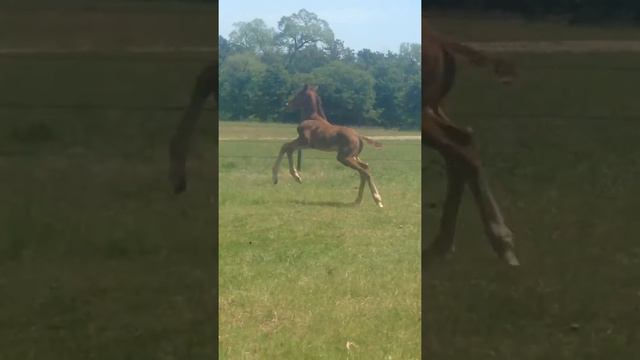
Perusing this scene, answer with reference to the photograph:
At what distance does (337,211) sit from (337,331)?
4.18ft

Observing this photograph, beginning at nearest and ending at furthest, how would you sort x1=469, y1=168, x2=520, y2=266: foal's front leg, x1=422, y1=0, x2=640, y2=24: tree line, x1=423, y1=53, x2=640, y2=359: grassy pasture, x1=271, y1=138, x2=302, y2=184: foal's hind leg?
x1=423, y1=53, x2=640, y2=359: grassy pasture < x1=469, y1=168, x2=520, y2=266: foal's front leg < x1=422, y1=0, x2=640, y2=24: tree line < x1=271, y1=138, x2=302, y2=184: foal's hind leg

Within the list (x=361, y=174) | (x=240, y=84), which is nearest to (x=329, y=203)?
(x=361, y=174)

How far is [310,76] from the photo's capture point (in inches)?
142

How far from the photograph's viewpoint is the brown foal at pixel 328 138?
349 cm

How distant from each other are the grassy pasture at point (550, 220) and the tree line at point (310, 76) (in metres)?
0.29

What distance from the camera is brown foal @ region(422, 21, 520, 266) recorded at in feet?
7.54

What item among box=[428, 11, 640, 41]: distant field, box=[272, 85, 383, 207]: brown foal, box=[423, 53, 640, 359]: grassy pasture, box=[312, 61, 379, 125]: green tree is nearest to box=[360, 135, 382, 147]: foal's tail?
box=[272, 85, 383, 207]: brown foal

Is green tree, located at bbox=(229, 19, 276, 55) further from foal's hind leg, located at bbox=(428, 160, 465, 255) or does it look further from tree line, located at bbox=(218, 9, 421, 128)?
foal's hind leg, located at bbox=(428, 160, 465, 255)
